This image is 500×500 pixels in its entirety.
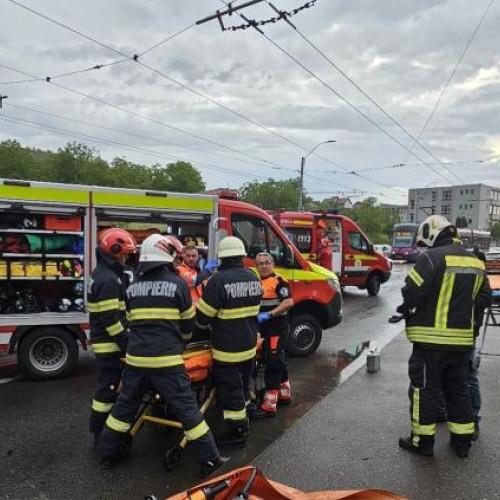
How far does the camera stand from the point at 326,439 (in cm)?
435

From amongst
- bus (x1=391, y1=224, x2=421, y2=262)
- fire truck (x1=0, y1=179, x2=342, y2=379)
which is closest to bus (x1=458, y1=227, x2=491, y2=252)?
bus (x1=391, y1=224, x2=421, y2=262)

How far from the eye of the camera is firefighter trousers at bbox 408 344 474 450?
3.97m

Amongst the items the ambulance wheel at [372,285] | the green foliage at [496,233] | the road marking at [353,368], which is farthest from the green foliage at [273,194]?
the green foliage at [496,233]

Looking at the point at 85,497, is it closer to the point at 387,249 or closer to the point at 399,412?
the point at 399,412

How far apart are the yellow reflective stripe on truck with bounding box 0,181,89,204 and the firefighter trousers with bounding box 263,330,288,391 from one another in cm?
286

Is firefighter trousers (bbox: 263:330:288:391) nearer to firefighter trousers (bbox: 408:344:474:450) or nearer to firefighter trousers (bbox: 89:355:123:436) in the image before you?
firefighter trousers (bbox: 408:344:474:450)

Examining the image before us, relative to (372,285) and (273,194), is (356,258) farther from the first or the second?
(273,194)

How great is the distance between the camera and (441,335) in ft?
12.9

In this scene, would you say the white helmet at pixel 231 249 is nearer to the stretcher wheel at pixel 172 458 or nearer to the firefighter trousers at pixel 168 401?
the firefighter trousers at pixel 168 401

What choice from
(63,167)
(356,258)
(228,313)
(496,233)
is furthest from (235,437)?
(496,233)

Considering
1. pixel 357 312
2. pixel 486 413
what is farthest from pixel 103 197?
pixel 357 312

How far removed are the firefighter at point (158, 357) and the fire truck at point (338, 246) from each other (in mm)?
9657

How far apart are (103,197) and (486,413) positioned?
4911 mm

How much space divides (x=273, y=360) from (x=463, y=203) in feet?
375
